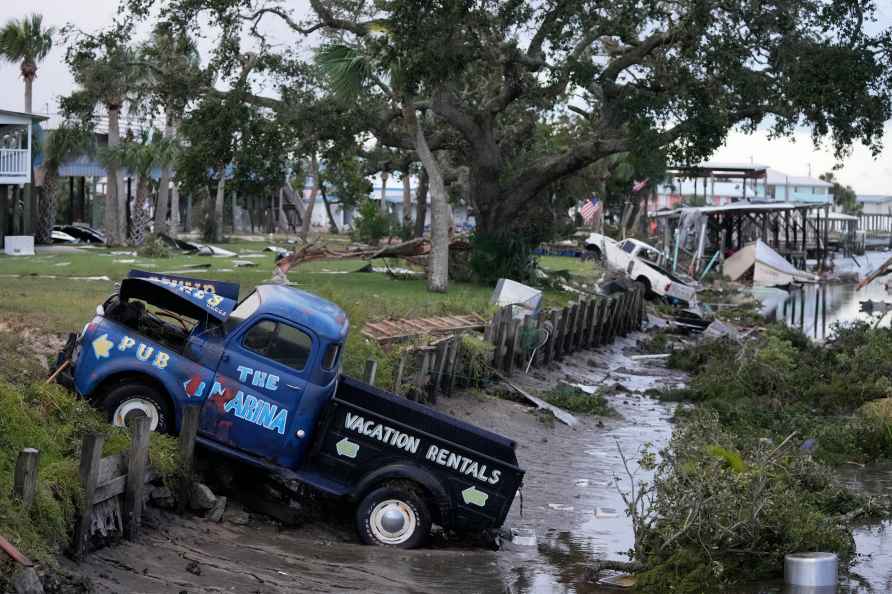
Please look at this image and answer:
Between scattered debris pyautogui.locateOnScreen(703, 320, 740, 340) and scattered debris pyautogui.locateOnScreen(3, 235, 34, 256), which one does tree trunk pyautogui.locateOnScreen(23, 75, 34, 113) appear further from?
scattered debris pyautogui.locateOnScreen(703, 320, 740, 340)

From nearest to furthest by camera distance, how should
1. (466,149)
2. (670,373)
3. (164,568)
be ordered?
(164,568), (670,373), (466,149)

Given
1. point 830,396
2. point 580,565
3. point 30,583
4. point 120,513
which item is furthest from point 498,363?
point 30,583

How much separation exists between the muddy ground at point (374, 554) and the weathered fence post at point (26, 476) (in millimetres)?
743

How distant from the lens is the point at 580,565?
1288 centimetres

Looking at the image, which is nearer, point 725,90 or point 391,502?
point 391,502

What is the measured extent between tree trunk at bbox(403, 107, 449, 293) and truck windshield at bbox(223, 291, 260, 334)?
19.3 metres

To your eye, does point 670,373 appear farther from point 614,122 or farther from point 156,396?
Answer: point 156,396

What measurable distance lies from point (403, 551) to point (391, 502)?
48 centimetres

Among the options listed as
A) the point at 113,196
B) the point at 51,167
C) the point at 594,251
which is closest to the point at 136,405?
the point at 113,196

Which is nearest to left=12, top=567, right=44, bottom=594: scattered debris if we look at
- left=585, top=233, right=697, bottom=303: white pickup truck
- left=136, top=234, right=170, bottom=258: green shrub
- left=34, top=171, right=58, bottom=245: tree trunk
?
left=136, top=234, right=170, bottom=258: green shrub

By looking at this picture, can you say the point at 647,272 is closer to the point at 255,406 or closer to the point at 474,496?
the point at 474,496

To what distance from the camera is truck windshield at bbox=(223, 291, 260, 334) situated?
12617 mm

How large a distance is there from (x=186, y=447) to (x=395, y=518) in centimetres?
210

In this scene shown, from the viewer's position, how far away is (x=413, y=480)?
12336mm
